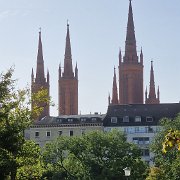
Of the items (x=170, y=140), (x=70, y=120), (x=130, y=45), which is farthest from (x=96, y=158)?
(x=130, y=45)

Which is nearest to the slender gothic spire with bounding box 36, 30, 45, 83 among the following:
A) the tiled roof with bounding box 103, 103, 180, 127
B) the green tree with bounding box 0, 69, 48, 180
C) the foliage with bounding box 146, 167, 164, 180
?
the tiled roof with bounding box 103, 103, 180, 127

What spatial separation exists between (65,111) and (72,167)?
282 ft

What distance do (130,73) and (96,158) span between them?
9015cm

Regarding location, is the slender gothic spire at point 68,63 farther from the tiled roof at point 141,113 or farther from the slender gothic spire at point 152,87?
the tiled roof at point 141,113

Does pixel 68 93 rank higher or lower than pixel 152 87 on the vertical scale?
lower

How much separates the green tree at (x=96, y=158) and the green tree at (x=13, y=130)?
40.6m

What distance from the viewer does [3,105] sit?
28203 millimetres

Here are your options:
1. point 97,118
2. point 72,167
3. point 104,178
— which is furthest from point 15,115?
point 97,118

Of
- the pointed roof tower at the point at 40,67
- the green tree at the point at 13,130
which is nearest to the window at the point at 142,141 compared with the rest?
the pointed roof tower at the point at 40,67

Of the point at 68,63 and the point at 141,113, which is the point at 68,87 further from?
the point at 141,113

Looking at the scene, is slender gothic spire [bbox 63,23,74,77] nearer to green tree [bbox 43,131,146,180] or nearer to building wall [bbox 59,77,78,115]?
building wall [bbox 59,77,78,115]

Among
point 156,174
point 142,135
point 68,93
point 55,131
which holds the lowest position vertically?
point 156,174

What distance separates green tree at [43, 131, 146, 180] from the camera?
236 feet

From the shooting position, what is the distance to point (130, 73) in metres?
166
